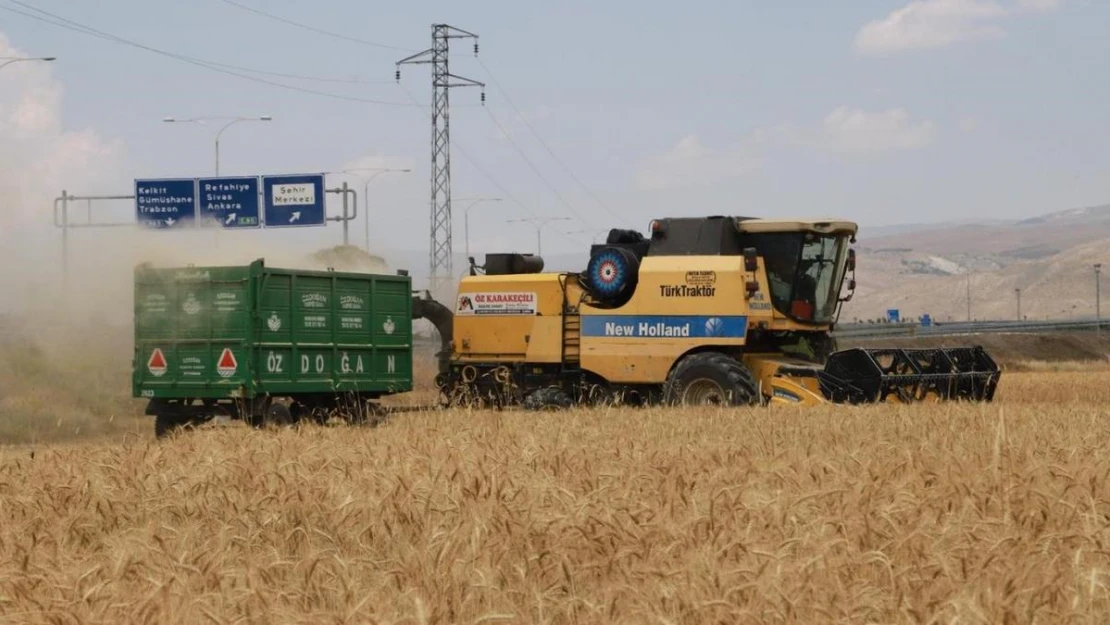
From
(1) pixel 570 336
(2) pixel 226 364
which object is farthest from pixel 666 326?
(2) pixel 226 364

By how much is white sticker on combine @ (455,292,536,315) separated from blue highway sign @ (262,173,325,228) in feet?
82.5

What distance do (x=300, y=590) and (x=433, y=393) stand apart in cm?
3317

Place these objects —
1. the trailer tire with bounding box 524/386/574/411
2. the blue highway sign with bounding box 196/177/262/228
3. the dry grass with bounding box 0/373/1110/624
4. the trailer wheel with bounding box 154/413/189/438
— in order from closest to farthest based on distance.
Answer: the dry grass with bounding box 0/373/1110/624 → the trailer wheel with bounding box 154/413/189/438 → the trailer tire with bounding box 524/386/574/411 → the blue highway sign with bounding box 196/177/262/228

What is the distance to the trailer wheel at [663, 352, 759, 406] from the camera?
20094 millimetres

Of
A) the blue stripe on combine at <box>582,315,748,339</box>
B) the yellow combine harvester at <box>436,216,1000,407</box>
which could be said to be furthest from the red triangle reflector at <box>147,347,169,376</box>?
the blue stripe on combine at <box>582,315,748,339</box>

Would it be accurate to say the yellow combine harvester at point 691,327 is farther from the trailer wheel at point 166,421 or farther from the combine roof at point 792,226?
the trailer wheel at point 166,421

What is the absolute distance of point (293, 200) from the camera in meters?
48.2

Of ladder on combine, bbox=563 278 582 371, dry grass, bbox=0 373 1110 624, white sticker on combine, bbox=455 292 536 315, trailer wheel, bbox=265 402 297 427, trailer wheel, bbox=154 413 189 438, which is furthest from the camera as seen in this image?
white sticker on combine, bbox=455 292 536 315

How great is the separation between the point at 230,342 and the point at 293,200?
2829cm

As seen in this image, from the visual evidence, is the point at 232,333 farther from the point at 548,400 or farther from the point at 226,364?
the point at 548,400

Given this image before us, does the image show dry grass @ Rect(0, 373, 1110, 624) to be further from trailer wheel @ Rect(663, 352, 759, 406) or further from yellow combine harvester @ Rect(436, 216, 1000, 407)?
yellow combine harvester @ Rect(436, 216, 1000, 407)

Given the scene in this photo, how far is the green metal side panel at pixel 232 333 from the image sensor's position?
20516mm

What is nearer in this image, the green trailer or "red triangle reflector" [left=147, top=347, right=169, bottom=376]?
the green trailer

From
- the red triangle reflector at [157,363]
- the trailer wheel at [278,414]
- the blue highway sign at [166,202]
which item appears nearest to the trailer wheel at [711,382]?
the trailer wheel at [278,414]
